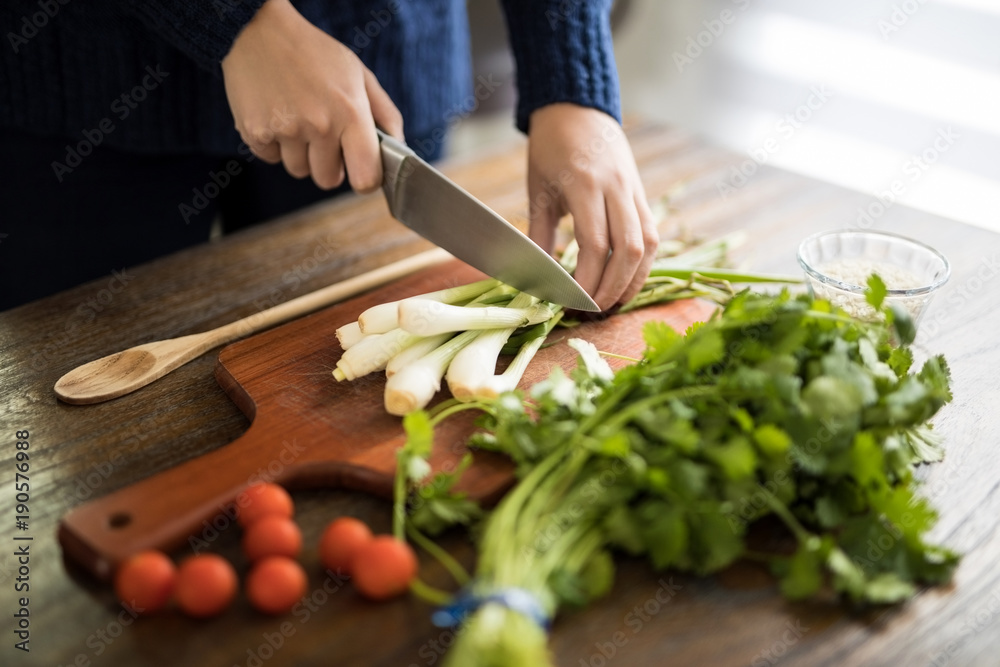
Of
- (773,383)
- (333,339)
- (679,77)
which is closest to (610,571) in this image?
(773,383)

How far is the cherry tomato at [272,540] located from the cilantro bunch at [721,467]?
134 mm

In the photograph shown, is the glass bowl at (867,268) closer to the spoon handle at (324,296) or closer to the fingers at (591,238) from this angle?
the fingers at (591,238)

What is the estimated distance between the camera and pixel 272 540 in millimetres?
844

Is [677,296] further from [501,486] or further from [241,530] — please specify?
[241,530]

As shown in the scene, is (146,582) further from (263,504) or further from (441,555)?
(441,555)

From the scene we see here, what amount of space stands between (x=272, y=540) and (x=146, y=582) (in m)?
0.12

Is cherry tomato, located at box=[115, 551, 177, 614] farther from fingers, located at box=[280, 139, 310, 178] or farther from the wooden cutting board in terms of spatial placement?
fingers, located at box=[280, 139, 310, 178]

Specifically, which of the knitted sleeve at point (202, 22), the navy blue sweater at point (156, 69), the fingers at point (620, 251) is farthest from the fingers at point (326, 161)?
the fingers at point (620, 251)

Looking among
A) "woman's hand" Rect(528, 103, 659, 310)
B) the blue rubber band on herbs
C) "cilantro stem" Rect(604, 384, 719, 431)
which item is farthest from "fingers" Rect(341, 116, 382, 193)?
the blue rubber band on herbs

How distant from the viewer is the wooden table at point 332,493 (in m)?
0.81

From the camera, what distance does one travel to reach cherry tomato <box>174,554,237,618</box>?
79cm

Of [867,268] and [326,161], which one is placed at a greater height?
[326,161]

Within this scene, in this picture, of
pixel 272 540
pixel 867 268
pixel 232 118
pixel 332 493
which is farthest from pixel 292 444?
pixel 867 268

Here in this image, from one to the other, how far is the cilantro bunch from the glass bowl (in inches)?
8.0
